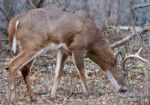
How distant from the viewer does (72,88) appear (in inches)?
434

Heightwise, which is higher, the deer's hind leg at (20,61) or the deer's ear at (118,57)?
the deer's hind leg at (20,61)

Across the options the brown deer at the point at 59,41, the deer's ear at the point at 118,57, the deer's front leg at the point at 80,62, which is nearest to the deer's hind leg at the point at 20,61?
the brown deer at the point at 59,41

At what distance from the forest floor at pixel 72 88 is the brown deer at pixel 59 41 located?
184 millimetres

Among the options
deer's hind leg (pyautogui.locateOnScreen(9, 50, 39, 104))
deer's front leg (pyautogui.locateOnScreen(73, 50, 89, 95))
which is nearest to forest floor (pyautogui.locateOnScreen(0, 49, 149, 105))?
deer's front leg (pyautogui.locateOnScreen(73, 50, 89, 95))

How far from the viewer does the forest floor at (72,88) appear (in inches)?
389

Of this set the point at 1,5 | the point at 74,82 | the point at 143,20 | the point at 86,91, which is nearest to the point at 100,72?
the point at 74,82

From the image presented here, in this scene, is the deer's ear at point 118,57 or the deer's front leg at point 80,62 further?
the deer's ear at point 118,57

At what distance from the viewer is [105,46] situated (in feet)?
36.4

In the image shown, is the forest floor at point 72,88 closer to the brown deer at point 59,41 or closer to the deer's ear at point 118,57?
the brown deer at point 59,41

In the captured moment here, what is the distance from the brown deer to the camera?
10047 millimetres

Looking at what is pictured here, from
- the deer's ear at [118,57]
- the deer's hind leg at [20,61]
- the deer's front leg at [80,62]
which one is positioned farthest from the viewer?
the deer's ear at [118,57]

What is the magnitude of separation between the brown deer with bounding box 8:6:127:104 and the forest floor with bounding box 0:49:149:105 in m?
0.18

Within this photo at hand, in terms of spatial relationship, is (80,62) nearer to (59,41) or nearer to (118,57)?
(59,41)

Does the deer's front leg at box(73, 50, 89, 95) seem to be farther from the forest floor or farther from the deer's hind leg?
the deer's hind leg
